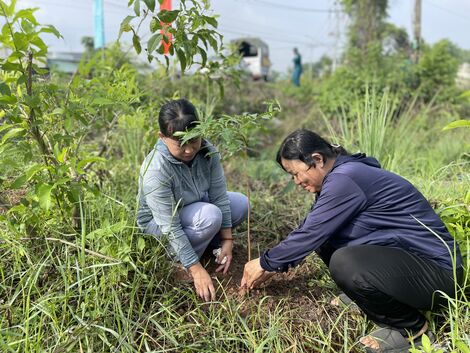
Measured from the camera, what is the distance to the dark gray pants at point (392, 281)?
5.12 ft

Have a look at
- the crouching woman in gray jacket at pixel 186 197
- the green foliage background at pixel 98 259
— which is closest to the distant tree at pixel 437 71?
the green foliage background at pixel 98 259

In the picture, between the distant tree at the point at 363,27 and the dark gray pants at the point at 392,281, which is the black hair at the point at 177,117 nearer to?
the dark gray pants at the point at 392,281

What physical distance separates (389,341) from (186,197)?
1.10 m

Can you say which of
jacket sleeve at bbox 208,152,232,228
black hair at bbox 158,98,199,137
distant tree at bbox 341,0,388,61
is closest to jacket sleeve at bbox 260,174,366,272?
jacket sleeve at bbox 208,152,232,228

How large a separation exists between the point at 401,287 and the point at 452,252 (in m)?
0.33

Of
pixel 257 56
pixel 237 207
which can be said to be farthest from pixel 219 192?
pixel 257 56

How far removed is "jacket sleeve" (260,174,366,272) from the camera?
5.26 ft

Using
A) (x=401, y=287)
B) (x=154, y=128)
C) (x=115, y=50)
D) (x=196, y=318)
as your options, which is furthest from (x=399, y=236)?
(x=115, y=50)

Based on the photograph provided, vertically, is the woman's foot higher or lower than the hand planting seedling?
lower

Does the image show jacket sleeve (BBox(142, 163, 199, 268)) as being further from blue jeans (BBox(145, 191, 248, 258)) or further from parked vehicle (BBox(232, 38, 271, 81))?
parked vehicle (BBox(232, 38, 271, 81))

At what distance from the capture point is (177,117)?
1755 mm

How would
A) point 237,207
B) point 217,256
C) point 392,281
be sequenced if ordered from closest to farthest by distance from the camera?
point 392,281 < point 217,256 < point 237,207

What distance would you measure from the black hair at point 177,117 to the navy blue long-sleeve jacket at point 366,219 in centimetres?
63

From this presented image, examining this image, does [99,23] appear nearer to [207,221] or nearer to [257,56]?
[207,221]
